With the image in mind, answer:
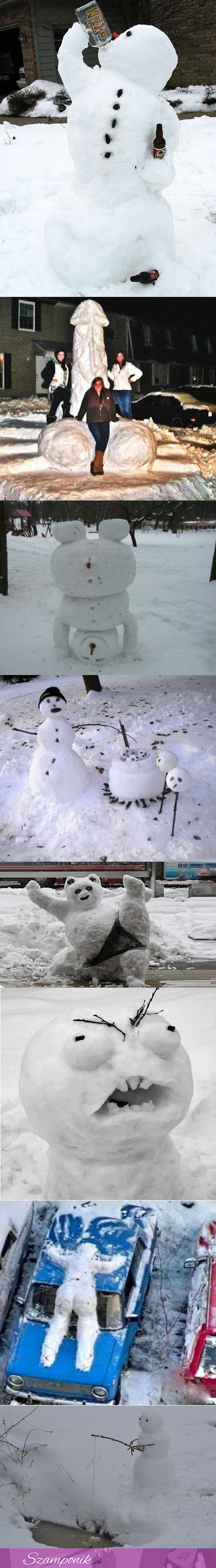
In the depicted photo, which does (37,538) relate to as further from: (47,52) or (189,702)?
(47,52)

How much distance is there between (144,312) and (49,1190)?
2.37 m

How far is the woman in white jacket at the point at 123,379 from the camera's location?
368 centimetres

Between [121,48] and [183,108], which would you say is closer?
[121,48]

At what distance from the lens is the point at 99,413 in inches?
147

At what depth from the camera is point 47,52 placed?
3914 millimetres

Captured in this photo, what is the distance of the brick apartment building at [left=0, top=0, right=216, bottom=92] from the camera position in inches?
150

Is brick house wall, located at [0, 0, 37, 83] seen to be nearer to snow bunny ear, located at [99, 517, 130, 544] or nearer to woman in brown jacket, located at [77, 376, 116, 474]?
woman in brown jacket, located at [77, 376, 116, 474]

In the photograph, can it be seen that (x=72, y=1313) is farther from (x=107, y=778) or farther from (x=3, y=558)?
(x=3, y=558)

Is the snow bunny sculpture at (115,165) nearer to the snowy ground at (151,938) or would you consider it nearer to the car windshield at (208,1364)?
the snowy ground at (151,938)

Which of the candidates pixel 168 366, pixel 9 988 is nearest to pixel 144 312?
pixel 168 366

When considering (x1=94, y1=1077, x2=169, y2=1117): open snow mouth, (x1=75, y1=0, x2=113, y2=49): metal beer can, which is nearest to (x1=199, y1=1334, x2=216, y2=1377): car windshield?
(x1=94, y1=1077, x2=169, y2=1117): open snow mouth

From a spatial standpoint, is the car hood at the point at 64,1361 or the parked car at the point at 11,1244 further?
the parked car at the point at 11,1244

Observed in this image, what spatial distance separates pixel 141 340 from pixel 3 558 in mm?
780

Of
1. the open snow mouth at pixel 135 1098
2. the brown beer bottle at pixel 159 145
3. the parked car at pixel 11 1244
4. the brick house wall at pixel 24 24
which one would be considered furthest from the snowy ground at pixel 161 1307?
the brick house wall at pixel 24 24
